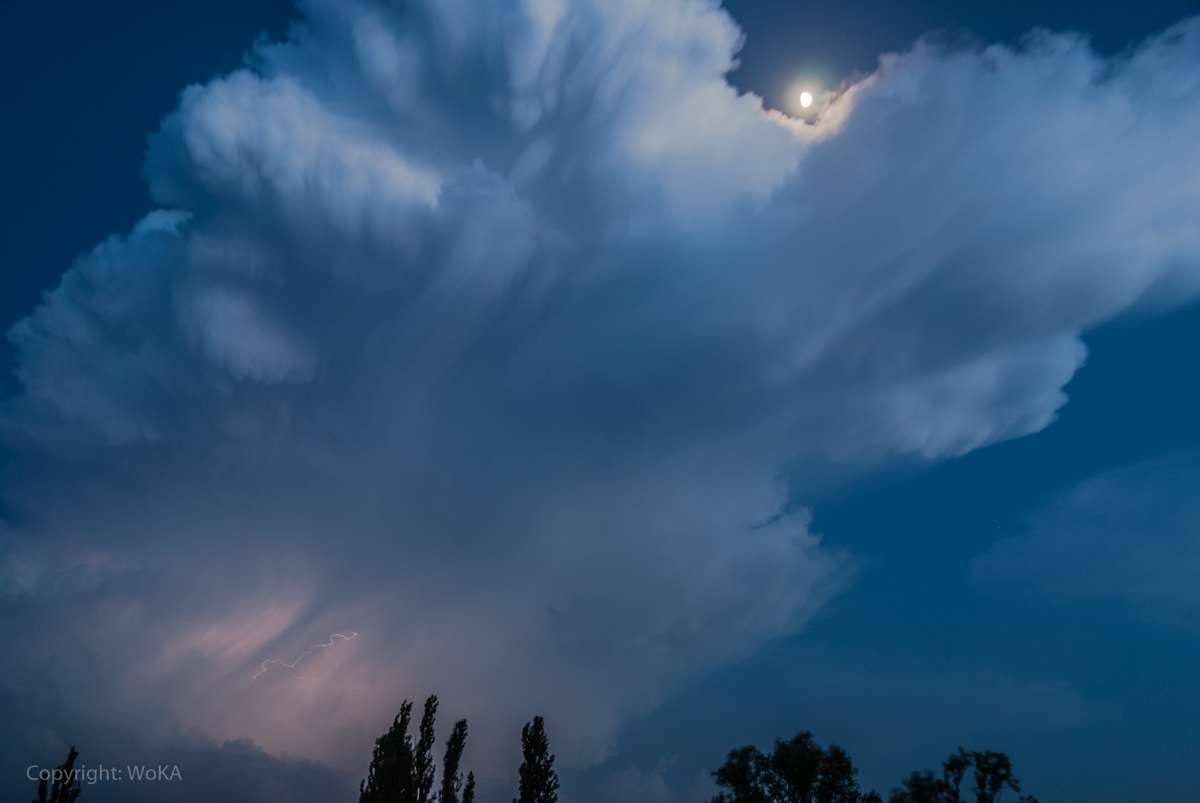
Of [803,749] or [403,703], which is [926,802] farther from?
[403,703]

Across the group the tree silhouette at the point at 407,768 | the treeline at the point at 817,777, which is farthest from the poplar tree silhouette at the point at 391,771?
the treeline at the point at 817,777

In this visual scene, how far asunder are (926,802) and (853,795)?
876 centimetres

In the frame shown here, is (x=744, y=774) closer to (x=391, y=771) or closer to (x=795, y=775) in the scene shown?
(x=795, y=775)

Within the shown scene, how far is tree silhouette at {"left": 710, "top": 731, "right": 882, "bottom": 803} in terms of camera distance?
7069cm

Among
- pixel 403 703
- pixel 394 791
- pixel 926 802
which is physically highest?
pixel 403 703

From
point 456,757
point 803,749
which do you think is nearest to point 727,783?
point 803,749

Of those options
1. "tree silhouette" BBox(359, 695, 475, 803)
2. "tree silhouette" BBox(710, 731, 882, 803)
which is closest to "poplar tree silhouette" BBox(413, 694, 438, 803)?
"tree silhouette" BBox(359, 695, 475, 803)

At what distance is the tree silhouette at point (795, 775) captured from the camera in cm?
7069

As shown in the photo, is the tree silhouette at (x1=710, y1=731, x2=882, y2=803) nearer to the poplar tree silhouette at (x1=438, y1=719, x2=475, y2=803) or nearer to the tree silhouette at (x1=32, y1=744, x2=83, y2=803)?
the poplar tree silhouette at (x1=438, y1=719, x2=475, y2=803)

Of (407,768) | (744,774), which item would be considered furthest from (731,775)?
(407,768)

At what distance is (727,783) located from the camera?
7725 centimetres

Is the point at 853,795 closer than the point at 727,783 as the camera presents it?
Yes

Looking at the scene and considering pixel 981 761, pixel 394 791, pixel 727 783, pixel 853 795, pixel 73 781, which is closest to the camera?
pixel 73 781

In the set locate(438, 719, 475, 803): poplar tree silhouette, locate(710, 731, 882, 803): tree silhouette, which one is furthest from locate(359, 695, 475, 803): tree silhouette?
locate(710, 731, 882, 803): tree silhouette
